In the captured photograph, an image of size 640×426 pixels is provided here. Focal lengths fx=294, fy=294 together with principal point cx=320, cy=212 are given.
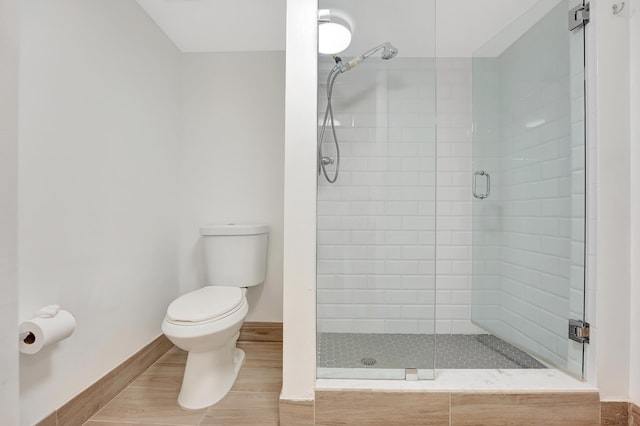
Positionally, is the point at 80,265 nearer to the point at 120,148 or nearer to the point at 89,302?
the point at 89,302

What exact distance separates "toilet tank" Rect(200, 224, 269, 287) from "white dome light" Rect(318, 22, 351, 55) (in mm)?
1090

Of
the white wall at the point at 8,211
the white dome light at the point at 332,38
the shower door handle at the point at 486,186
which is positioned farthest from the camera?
the shower door handle at the point at 486,186

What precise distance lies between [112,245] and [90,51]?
0.89 m

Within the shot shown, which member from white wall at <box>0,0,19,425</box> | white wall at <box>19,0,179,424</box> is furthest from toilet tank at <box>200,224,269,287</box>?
white wall at <box>0,0,19,425</box>

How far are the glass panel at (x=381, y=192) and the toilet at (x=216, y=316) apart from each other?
500 mm

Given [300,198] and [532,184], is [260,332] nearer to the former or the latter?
[300,198]

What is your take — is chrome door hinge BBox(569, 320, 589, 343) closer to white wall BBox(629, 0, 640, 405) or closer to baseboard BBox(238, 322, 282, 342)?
white wall BBox(629, 0, 640, 405)

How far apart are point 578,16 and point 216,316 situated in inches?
81.3

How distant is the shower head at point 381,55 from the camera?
135cm

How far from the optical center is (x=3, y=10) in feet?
2.63

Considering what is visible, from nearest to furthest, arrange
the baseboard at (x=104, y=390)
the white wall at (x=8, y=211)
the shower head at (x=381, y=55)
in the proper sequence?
the white wall at (x=8, y=211) → the baseboard at (x=104, y=390) → the shower head at (x=381, y=55)

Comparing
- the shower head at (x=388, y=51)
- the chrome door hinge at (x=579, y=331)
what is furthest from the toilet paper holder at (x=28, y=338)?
the chrome door hinge at (x=579, y=331)

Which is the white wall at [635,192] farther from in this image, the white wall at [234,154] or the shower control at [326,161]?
the white wall at [234,154]

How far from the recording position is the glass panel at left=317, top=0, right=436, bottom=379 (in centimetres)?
130
